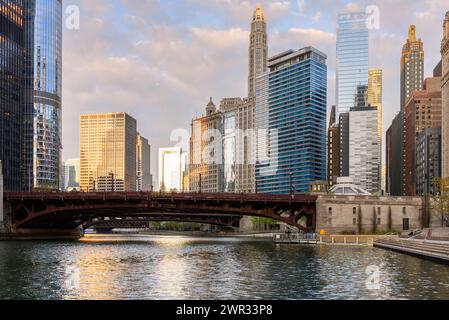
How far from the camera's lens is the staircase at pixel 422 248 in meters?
69.6

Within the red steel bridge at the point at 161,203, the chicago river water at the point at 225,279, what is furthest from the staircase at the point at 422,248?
the red steel bridge at the point at 161,203

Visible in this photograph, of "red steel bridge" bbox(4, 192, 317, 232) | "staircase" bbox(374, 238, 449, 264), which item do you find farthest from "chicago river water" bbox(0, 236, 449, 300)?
"red steel bridge" bbox(4, 192, 317, 232)

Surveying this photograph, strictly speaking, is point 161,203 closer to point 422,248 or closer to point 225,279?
point 422,248

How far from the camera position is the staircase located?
228 feet

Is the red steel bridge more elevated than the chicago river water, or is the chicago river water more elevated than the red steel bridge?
the red steel bridge

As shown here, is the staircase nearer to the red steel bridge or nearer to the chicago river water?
the chicago river water

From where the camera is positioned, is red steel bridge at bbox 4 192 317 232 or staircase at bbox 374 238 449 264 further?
red steel bridge at bbox 4 192 317 232

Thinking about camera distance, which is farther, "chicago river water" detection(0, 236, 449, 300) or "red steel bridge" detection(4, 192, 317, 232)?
"red steel bridge" detection(4, 192, 317, 232)

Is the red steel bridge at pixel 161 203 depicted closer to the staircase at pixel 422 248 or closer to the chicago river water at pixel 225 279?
the staircase at pixel 422 248

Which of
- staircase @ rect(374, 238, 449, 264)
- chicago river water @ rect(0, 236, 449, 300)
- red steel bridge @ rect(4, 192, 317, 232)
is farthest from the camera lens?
red steel bridge @ rect(4, 192, 317, 232)

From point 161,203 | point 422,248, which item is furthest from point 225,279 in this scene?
point 161,203

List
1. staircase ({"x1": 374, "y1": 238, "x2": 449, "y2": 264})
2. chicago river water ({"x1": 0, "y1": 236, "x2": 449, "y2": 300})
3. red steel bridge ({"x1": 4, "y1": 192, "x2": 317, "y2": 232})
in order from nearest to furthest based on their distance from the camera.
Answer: chicago river water ({"x1": 0, "y1": 236, "x2": 449, "y2": 300}) < staircase ({"x1": 374, "y1": 238, "x2": 449, "y2": 264}) < red steel bridge ({"x1": 4, "y1": 192, "x2": 317, "y2": 232})

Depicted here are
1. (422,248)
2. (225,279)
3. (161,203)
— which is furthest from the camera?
(161,203)

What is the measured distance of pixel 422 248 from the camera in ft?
268
